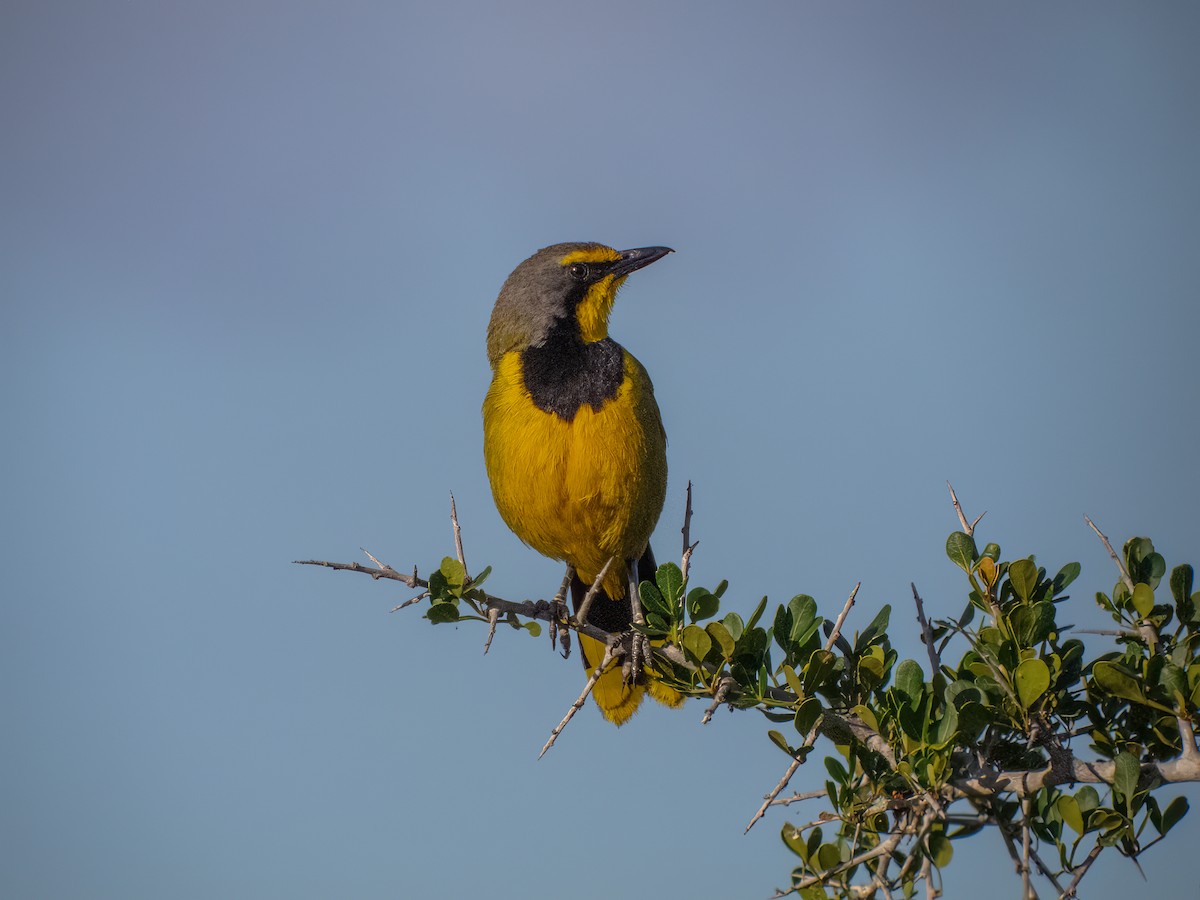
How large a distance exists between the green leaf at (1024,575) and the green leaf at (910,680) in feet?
1.34

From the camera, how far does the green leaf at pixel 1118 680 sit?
2.88 m

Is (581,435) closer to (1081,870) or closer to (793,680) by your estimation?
(793,680)

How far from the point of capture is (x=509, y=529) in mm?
5020

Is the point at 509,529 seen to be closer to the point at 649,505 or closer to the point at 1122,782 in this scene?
the point at 649,505

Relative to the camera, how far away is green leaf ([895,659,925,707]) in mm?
2996

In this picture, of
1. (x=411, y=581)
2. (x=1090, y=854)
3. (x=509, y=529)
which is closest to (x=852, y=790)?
(x=1090, y=854)

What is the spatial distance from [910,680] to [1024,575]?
47cm

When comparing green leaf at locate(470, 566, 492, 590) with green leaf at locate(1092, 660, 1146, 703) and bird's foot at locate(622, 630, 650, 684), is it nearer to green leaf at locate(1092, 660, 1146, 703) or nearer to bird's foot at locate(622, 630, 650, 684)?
bird's foot at locate(622, 630, 650, 684)

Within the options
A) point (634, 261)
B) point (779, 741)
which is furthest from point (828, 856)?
point (634, 261)

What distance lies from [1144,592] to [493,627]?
1.87 metres

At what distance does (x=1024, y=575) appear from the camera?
3170mm

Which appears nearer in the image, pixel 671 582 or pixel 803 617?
pixel 803 617

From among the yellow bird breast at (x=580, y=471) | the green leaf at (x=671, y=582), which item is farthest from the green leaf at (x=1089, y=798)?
the yellow bird breast at (x=580, y=471)

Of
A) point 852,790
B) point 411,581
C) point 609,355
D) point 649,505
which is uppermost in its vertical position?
point 609,355
